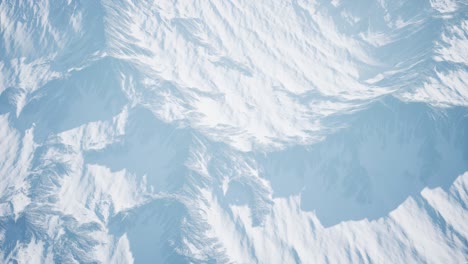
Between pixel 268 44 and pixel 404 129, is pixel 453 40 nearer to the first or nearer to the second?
pixel 404 129

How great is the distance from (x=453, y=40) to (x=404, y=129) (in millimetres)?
33040

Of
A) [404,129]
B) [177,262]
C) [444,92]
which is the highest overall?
[444,92]

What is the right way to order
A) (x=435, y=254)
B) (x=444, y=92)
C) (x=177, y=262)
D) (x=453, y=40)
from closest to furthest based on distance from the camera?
(x=177, y=262)
(x=435, y=254)
(x=444, y=92)
(x=453, y=40)

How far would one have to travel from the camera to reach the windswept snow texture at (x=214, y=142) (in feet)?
229

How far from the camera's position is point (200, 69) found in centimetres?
9500

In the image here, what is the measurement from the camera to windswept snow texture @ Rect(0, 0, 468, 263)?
69.8 m

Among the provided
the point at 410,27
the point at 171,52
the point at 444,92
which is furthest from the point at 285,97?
the point at 410,27

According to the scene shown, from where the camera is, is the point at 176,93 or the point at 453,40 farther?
the point at 453,40

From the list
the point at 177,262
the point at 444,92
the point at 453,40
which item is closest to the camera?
the point at 177,262

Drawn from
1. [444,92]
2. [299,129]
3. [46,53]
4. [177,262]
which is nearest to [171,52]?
[46,53]

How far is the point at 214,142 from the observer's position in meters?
82.4

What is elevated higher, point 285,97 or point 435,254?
point 285,97

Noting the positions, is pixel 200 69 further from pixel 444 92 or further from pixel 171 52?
pixel 444 92

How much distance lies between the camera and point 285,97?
96.2 metres
